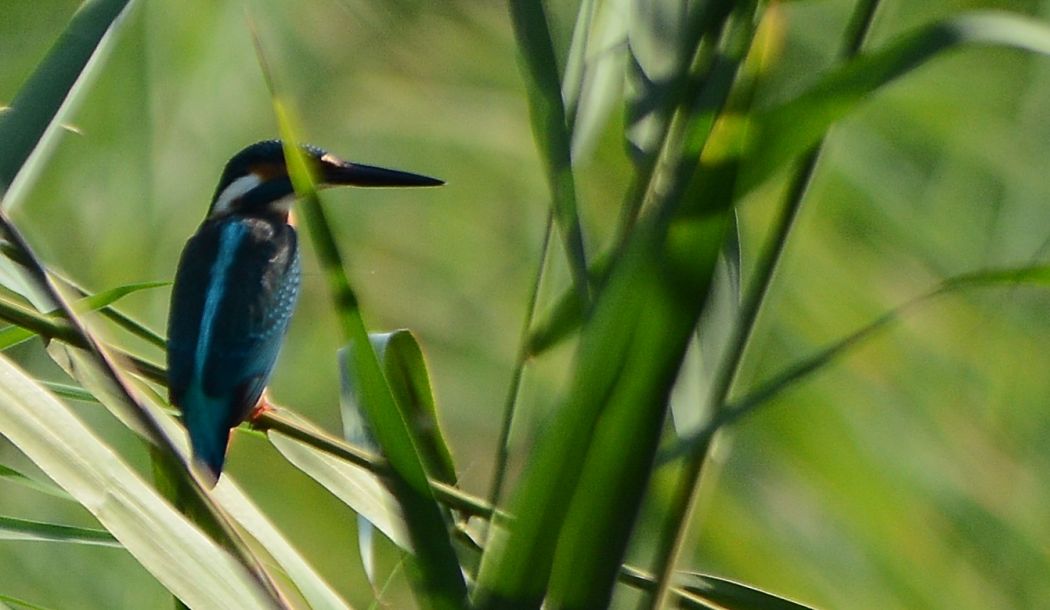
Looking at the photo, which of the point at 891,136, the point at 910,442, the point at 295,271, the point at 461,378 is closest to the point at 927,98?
the point at 891,136

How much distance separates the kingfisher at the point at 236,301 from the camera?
1.00m

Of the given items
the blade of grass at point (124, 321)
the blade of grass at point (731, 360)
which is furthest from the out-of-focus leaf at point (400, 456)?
the blade of grass at point (124, 321)

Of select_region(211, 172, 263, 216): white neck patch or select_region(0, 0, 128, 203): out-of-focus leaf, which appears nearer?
select_region(0, 0, 128, 203): out-of-focus leaf

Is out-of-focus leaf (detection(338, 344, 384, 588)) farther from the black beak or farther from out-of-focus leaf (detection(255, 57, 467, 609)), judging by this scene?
the black beak

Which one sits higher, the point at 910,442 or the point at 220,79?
the point at 220,79

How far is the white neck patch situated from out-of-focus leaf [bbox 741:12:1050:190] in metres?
1.11

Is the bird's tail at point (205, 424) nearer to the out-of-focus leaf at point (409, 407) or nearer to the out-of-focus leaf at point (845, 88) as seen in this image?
the out-of-focus leaf at point (409, 407)

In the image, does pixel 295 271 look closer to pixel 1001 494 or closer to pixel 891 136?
pixel 1001 494

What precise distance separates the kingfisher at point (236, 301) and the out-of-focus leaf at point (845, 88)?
0.51 metres

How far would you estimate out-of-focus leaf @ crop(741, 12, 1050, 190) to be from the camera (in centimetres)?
41

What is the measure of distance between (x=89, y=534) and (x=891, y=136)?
62.1 inches

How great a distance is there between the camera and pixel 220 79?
2.19 metres

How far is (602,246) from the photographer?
5.86 feet

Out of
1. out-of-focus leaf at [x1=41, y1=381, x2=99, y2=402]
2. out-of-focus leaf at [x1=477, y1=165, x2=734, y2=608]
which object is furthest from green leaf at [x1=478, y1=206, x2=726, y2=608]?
out-of-focus leaf at [x1=41, y1=381, x2=99, y2=402]
